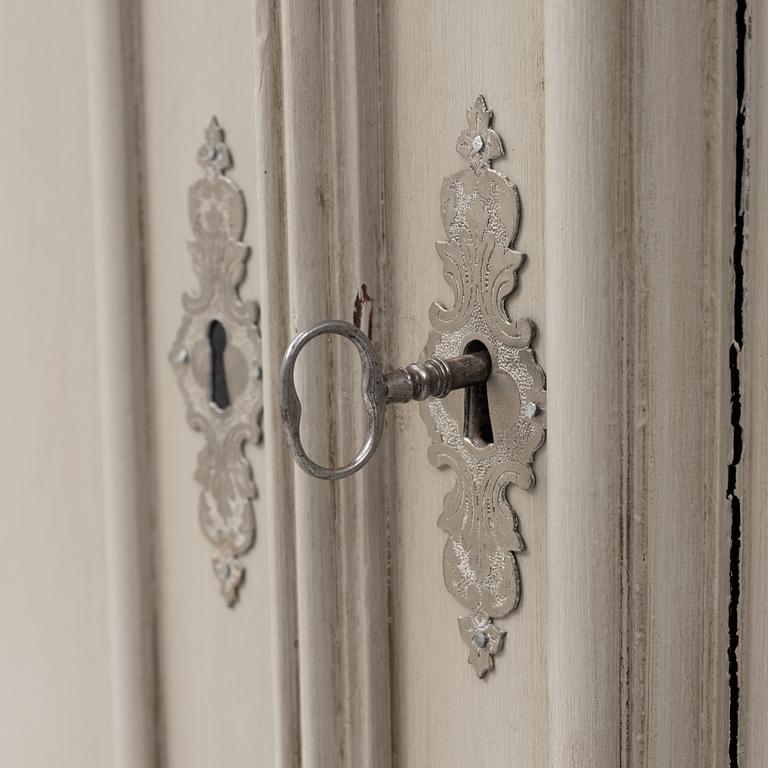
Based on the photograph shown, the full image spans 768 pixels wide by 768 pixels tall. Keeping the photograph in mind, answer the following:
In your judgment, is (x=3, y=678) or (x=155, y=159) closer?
(x=155, y=159)

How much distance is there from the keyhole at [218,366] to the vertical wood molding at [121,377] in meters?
0.06

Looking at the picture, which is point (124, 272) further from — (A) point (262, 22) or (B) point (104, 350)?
(A) point (262, 22)

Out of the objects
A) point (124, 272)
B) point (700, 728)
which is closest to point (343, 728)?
point (700, 728)

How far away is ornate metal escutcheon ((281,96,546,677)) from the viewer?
46 centimetres

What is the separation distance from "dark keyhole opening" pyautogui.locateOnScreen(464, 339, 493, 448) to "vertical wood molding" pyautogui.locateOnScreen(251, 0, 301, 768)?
0.31 ft

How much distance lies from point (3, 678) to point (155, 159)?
1.30 feet

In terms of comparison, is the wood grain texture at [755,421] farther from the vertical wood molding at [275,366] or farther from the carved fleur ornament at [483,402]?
the vertical wood molding at [275,366]

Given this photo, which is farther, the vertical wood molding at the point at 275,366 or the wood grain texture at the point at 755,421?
the vertical wood molding at the point at 275,366

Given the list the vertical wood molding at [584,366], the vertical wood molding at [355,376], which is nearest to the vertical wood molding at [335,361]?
the vertical wood molding at [355,376]

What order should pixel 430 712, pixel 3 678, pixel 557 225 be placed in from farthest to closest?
pixel 3 678
pixel 430 712
pixel 557 225

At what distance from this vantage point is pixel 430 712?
526 millimetres

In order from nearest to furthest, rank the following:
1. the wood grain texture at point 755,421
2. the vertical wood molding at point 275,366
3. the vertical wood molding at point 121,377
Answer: the wood grain texture at point 755,421 < the vertical wood molding at point 275,366 < the vertical wood molding at point 121,377

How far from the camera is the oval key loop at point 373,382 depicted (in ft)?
1.45

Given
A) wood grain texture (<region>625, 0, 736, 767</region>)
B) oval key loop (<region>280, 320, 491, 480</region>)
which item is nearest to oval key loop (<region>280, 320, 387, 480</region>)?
oval key loop (<region>280, 320, 491, 480</region>)
